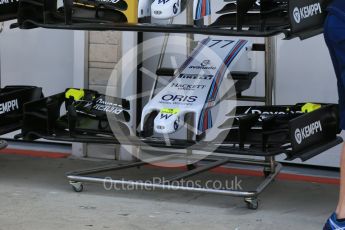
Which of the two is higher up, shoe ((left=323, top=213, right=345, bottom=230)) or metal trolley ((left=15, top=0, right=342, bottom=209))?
metal trolley ((left=15, top=0, right=342, bottom=209))

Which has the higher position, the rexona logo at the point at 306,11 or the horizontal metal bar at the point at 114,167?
the rexona logo at the point at 306,11

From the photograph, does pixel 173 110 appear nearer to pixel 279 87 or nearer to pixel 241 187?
pixel 241 187

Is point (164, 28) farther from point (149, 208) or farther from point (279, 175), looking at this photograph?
point (279, 175)

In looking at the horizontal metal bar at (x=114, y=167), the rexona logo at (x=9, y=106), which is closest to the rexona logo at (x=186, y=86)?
the horizontal metal bar at (x=114, y=167)

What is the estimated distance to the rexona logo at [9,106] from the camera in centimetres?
614

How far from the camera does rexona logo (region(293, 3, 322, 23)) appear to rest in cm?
500

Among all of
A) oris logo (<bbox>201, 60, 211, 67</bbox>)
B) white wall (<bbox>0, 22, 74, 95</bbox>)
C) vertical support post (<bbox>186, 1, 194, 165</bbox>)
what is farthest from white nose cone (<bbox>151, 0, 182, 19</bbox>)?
white wall (<bbox>0, 22, 74, 95</bbox>)

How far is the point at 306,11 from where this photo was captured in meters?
5.09

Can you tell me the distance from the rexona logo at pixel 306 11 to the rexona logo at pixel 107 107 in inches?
58.7

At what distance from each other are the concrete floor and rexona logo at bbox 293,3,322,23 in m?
1.24

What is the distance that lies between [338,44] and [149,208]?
Result: 1.75 metres

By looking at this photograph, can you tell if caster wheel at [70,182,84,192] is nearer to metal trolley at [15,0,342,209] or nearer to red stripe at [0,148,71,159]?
metal trolley at [15,0,342,209]

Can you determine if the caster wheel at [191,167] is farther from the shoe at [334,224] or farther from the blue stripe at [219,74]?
the shoe at [334,224]

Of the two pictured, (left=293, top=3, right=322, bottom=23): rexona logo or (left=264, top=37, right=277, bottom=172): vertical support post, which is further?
(left=264, top=37, right=277, bottom=172): vertical support post
